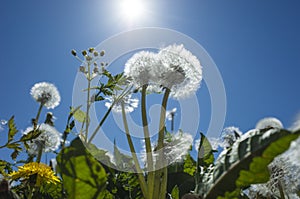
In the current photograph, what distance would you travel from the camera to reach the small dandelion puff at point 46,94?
93.1 inches

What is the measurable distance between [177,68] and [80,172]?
53 cm

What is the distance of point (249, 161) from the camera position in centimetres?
43

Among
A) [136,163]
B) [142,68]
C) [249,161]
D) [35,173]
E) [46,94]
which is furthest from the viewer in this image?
[46,94]

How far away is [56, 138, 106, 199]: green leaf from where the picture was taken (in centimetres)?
47

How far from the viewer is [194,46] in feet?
3.26

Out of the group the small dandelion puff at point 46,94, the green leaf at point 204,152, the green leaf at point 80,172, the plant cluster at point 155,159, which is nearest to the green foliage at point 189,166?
the plant cluster at point 155,159

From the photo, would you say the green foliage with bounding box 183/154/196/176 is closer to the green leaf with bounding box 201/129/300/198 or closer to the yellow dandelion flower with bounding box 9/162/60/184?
the yellow dandelion flower with bounding box 9/162/60/184

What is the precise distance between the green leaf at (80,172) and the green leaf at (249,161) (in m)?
0.15

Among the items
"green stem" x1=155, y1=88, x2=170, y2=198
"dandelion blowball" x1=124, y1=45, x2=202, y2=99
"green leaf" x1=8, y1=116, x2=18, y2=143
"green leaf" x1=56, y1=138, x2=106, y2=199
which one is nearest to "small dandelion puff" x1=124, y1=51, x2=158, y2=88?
"dandelion blowball" x1=124, y1=45, x2=202, y2=99

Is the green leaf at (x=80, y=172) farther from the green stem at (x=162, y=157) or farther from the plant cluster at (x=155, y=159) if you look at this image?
the green stem at (x=162, y=157)

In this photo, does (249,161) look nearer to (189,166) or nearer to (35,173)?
(35,173)

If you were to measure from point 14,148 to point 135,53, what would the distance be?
0.44 m

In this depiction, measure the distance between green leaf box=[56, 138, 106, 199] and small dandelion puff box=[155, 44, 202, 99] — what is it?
46cm

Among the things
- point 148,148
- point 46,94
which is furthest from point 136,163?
point 46,94
